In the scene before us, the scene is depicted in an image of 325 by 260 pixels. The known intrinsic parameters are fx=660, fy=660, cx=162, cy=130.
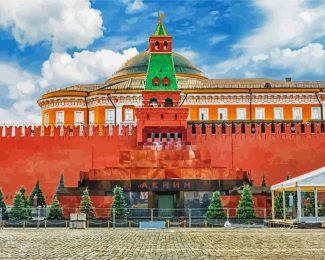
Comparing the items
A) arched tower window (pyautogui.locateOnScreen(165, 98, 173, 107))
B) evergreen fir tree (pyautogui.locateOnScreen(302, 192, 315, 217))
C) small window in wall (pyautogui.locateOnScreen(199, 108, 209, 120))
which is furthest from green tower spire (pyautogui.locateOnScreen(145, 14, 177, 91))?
evergreen fir tree (pyautogui.locateOnScreen(302, 192, 315, 217))

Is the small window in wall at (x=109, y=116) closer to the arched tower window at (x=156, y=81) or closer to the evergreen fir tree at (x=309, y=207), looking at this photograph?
the arched tower window at (x=156, y=81)

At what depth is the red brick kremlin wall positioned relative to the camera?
41688 millimetres

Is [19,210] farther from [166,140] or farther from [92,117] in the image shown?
[92,117]

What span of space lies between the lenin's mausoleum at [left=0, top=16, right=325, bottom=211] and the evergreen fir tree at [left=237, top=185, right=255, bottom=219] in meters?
1.35

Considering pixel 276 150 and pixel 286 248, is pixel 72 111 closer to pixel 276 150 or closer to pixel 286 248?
pixel 276 150

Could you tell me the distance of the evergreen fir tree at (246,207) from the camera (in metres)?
32.2

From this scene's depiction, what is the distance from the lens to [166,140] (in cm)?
4147

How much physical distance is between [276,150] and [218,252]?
28.7 m

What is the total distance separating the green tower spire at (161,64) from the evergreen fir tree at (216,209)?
1183 centimetres

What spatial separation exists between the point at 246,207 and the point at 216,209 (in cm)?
150

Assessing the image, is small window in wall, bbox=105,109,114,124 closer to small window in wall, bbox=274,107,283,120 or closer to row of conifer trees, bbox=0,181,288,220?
small window in wall, bbox=274,107,283,120

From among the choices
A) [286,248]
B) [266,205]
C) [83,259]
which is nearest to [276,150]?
[266,205]

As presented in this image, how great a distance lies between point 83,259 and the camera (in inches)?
491

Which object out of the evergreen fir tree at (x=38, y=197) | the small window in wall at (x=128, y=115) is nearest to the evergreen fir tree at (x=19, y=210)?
the evergreen fir tree at (x=38, y=197)
